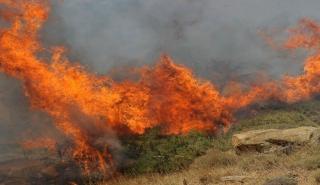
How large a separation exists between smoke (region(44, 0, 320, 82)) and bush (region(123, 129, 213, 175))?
6.56m

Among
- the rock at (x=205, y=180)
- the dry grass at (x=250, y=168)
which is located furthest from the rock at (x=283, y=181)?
the rock at (x=205, y=180)

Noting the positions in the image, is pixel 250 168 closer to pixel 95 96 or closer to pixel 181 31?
pixel 95 96

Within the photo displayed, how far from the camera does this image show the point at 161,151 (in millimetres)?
21297

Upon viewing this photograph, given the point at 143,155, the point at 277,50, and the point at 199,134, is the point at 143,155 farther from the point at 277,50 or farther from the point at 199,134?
the point at 277,50

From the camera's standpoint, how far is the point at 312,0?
114 feet

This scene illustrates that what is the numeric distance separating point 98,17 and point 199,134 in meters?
11.4

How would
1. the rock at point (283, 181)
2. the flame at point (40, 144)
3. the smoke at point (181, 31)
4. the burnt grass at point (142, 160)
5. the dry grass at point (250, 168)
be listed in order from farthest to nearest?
the smoke at point (181, 31) → the flame at point (40, 144) → the burnt grass at point (142, 160) → the dry grass at point (250, 168) → the rock at point (283, 181)

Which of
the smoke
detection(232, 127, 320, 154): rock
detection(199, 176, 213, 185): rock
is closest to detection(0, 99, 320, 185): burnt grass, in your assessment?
detection(232, 127, 320, 154): rock

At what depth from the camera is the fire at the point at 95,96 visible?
23016 mm

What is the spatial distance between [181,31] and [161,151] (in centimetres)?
1349

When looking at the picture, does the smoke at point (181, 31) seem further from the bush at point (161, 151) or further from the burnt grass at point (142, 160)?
the bush at point (161, 151)

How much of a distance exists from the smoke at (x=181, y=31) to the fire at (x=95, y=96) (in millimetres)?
1938

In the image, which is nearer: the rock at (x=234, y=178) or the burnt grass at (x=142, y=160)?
the rock at (x=234, y=178)

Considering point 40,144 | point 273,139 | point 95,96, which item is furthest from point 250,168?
point 40,144
